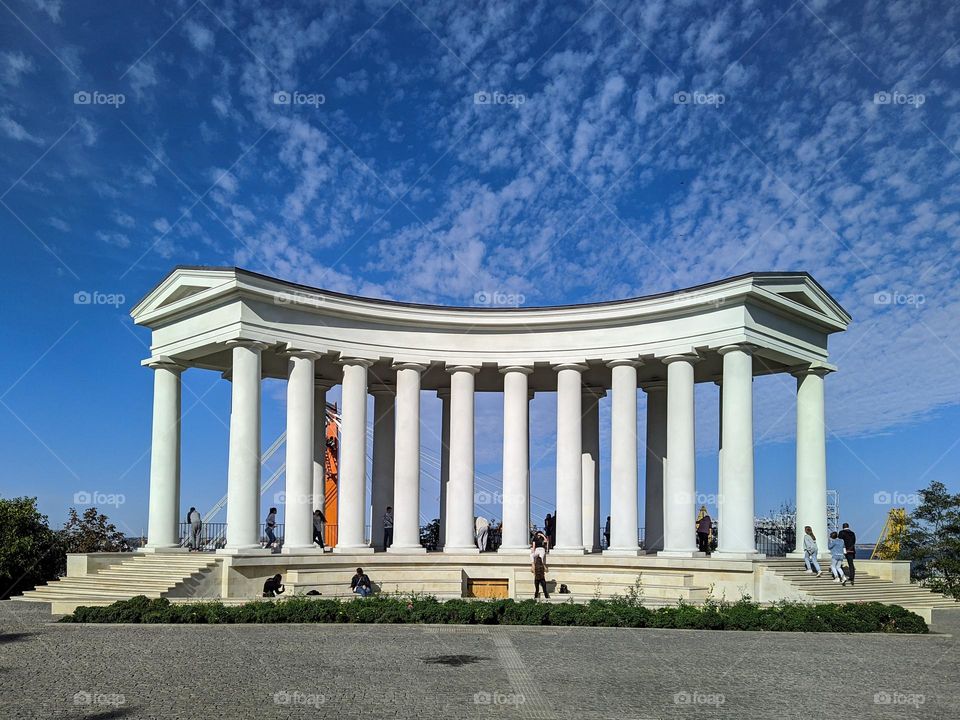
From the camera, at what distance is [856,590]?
45.8 metres

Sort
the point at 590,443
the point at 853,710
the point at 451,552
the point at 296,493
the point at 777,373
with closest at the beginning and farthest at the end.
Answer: the point at 853,710, the point at 296,493, the point at 451,552, the point at 777,373, the point at 590,443

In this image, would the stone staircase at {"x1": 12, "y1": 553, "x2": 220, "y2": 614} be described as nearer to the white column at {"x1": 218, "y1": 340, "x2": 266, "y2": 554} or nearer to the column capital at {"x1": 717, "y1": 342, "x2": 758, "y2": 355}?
the white column at {"x1": 218, "y1": 340, "x2": 266, "y2": 554}

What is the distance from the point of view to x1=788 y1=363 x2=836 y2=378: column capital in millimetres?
53300

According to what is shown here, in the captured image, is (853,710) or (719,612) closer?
(853,710)

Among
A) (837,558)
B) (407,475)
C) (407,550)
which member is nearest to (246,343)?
(407,475)

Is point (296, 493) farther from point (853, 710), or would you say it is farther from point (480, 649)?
point (853, 710)

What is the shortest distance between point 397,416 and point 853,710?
35.6 metres

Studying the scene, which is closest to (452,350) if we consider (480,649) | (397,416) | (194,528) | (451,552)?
(397,416)

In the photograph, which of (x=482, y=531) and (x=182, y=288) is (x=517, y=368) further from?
(x=182, y=288)

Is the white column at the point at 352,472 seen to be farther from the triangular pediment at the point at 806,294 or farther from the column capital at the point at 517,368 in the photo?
the triangular pediment at the point at 806,294

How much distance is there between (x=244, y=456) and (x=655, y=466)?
2668 cm

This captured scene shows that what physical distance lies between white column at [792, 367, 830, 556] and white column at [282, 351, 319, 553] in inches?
1074

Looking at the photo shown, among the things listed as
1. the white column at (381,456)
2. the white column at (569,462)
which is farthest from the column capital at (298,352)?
the white column at (569,462)

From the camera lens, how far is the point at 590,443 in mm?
63125
